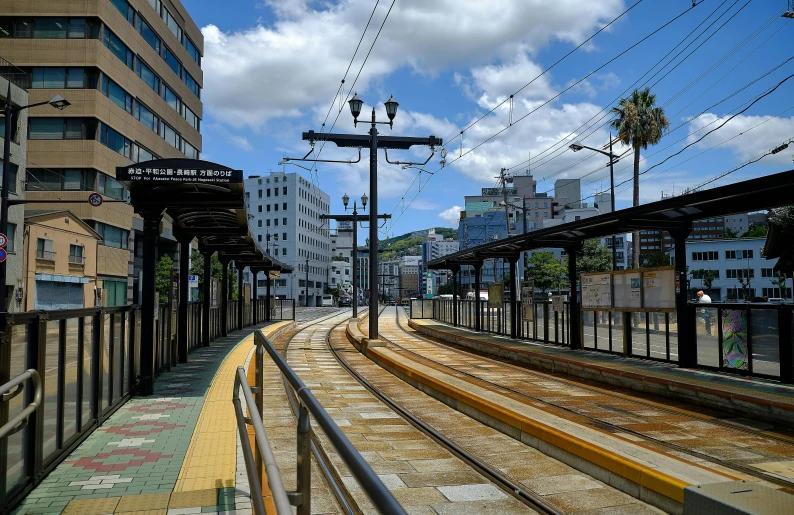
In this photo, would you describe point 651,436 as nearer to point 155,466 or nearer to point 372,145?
point 155,466

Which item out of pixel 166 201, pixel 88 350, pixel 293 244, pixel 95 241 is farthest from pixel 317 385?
pixel 293 244

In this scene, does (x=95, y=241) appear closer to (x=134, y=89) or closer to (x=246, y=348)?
(x=134, y=89)

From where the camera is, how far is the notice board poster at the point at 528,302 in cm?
2200

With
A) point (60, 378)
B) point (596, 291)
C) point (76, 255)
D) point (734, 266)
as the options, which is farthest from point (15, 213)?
point (734, 266)

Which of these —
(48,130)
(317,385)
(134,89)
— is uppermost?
(134,89)

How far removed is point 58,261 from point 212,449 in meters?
39.3

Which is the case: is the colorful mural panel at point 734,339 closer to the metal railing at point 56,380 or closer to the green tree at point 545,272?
the metal railing at point 56,380

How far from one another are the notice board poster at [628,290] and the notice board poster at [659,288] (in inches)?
7.5

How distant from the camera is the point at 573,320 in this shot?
743 inches

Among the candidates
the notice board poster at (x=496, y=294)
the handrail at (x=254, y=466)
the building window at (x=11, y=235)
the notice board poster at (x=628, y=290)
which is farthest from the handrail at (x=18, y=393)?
the building window at (x=11, y=235)

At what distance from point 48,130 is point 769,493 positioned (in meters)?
49.0

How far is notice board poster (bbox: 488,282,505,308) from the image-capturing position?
25805mm

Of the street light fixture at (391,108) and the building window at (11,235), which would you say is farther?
the building window at (11,235)

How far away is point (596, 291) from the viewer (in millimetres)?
17844
